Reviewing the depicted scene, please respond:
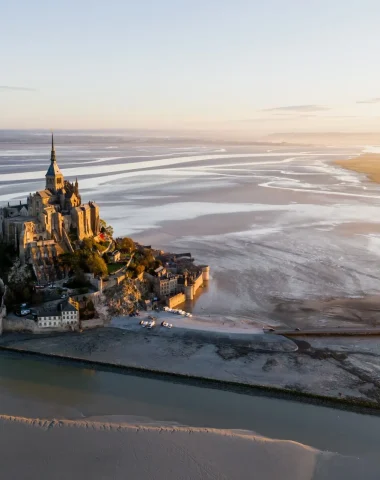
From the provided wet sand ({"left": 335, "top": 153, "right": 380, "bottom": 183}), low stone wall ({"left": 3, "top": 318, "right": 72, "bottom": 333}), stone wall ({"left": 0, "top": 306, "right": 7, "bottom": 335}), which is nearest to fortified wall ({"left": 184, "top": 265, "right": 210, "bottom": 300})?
low stone wall ({"left": 3, "top": 318, "right": 72, "bottom": 333})

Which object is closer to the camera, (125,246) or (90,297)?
(90,297)

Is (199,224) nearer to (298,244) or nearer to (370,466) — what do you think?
(298,244)

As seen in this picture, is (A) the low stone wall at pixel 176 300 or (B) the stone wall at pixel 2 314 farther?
(A) the low stone wall at pixel 176 300

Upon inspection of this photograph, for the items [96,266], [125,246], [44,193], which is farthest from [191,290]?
[44,193]

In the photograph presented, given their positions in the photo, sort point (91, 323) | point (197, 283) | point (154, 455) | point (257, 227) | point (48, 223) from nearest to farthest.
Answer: point (154, 455) < point (91, 323) < point (48, 223) < point (197, 283) < point (257, 227)

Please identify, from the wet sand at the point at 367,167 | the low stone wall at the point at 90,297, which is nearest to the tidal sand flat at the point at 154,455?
the low stone wall at the point at 90,297

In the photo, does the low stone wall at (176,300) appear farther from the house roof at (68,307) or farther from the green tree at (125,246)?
the green tree at (125,246)

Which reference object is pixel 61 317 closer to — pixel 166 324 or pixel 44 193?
pixel 166 324
